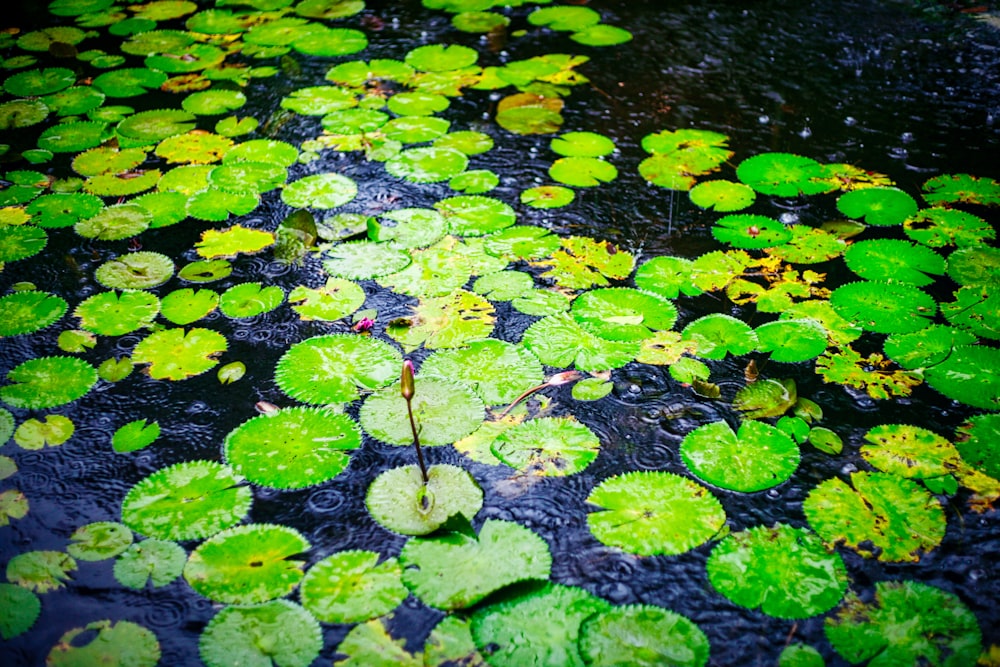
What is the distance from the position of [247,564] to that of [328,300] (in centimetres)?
96

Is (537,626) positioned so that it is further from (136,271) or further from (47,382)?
(136,271)

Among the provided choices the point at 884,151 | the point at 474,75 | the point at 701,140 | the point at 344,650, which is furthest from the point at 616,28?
the point at 344,650

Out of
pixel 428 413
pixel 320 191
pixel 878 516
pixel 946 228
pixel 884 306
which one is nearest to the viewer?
pixel 878 516

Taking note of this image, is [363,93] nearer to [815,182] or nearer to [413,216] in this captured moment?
[413,216]

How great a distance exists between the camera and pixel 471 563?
1646 millimetres

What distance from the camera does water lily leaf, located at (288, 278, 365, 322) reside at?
2.35 metres

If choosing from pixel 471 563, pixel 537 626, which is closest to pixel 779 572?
pixel 537 626

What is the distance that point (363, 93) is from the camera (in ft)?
11.6

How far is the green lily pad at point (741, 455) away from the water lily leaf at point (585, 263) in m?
0.69

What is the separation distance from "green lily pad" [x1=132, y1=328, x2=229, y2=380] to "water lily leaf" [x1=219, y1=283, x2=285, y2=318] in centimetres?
11

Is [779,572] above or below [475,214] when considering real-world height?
below

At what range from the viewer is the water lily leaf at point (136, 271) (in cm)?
247

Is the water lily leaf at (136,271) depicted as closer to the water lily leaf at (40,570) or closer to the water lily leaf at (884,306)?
the water lily leaf at (40,570)

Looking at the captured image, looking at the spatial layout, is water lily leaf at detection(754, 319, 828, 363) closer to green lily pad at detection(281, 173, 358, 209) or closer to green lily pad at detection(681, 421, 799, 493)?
green lily pad at detection(681, 421, 799, 493)
